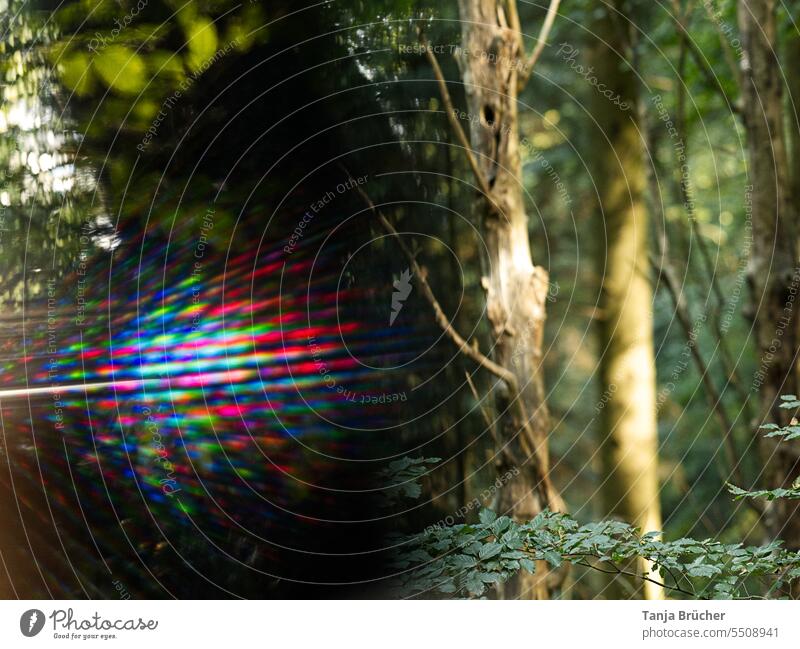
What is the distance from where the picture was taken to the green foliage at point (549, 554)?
5.84 feet

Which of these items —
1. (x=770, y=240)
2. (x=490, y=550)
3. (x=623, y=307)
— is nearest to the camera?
(x=490, y=550)

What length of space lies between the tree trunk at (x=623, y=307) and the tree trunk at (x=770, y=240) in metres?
0.62

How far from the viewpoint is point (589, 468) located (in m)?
5.77

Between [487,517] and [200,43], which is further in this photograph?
[200,43]

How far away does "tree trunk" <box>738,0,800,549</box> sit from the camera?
2.40m

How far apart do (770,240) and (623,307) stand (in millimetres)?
968

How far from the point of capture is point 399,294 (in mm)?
2049

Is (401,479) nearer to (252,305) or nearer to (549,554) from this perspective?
(549,554)
